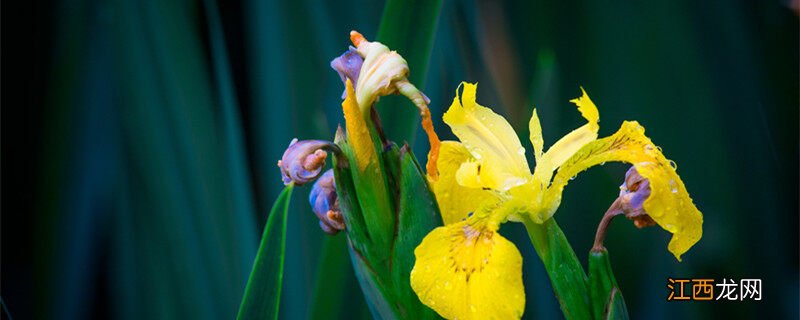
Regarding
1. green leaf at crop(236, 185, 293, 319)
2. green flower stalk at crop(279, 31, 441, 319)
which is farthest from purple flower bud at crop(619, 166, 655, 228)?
green leaf at crop(236, 185, 293, 319)

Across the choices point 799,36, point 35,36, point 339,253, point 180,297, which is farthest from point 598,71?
point 35,36

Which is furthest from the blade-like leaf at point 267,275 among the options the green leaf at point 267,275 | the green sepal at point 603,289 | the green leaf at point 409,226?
the green sepal at point 603,289

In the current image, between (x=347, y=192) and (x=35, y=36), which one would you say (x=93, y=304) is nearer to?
(x=35, y=36)

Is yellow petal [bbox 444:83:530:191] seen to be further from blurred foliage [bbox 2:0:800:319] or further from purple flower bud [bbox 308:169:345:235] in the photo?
blurred foliage [bbox 2:0:800:319]

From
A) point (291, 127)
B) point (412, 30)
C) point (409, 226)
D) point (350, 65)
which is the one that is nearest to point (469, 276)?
point (409, 226)

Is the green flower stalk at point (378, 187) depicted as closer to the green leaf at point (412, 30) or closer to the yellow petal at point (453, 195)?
the yellow petal at point (453, 195)

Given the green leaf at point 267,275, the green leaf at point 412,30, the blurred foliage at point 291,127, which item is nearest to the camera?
the green leaf at point 267,275

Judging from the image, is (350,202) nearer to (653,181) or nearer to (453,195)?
(453,195)
